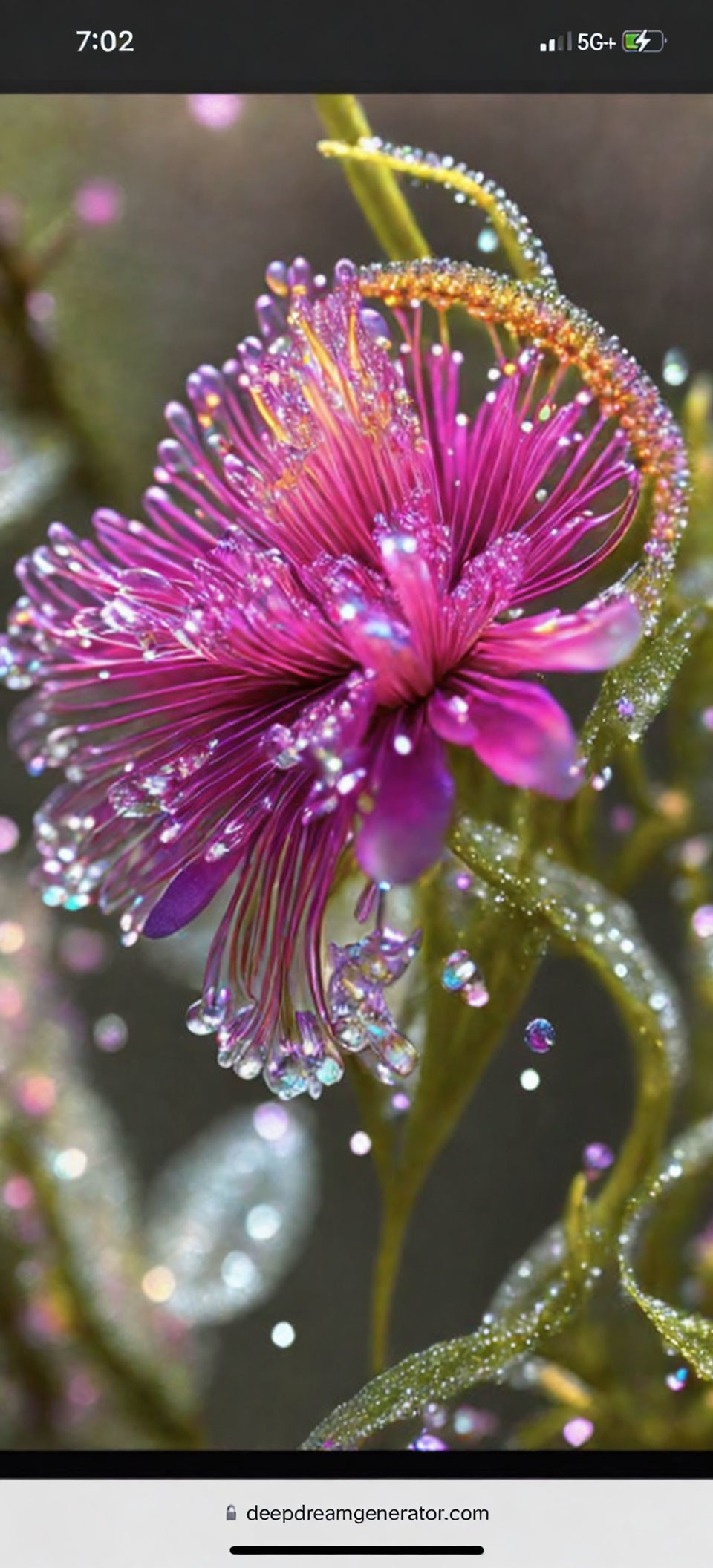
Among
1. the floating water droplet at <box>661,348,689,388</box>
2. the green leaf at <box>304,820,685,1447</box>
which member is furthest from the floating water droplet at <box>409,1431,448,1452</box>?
the floating water droplet at <box>661,348,689,388</box>

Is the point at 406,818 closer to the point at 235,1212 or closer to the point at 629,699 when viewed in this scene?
the point at 629,699

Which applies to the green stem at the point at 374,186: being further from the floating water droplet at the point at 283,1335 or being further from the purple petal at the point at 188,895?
the floating water droplet at the point at 283,1335

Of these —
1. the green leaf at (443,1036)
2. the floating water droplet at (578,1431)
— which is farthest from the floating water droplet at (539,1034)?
the floating water droplet at (578,1431)

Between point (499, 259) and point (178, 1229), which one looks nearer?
point (499, 259)

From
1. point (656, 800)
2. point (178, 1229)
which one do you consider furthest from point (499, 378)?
point (178, 1229)

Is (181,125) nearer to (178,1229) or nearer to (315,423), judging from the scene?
(315,423)

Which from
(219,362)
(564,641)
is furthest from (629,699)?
(219,362)
